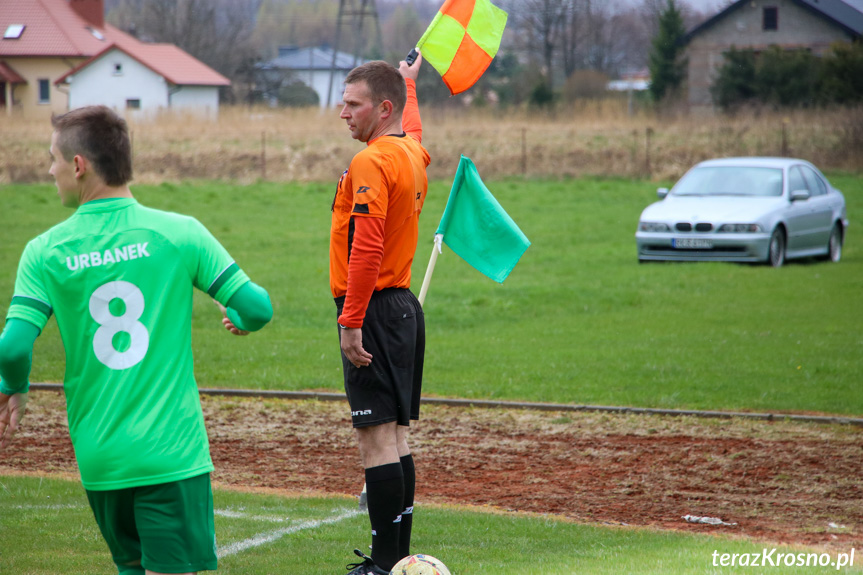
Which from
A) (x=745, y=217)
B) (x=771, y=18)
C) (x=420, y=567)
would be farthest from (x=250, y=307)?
(x=771, y=18)

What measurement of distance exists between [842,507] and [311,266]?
12662 mm

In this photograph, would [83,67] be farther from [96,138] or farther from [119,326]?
[119,326]

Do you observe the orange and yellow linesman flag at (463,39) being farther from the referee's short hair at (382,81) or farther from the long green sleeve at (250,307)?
the long green sleeve at (250,307)

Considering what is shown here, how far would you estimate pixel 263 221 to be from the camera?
2439cm

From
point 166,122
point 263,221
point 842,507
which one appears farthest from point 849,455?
point 166,122

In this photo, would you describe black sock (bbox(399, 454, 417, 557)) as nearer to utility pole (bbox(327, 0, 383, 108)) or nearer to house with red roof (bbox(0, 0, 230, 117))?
house with red roof (bbox(0, 0, 230, 117))

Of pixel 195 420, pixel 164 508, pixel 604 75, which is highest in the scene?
pixel 604 75

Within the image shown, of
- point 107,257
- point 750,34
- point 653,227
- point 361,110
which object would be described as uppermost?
point 750,34

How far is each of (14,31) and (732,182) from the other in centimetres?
3491

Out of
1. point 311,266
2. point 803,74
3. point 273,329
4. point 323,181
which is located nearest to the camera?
point 273,329

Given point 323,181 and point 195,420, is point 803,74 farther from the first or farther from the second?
point 195,420

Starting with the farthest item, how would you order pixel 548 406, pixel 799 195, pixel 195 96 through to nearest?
1. pixel 195 96
2. pixel 799 195
3. pixel 548 406

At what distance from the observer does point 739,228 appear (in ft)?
57.1

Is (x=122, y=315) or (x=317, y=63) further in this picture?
(x=317, y=63)
